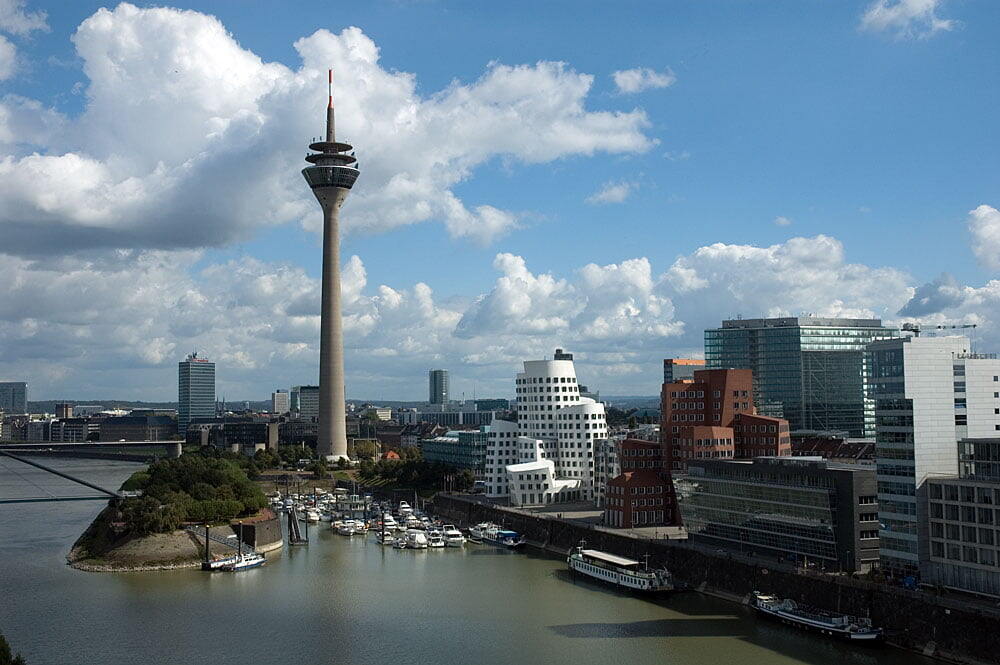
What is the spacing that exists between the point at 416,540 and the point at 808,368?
195 ft

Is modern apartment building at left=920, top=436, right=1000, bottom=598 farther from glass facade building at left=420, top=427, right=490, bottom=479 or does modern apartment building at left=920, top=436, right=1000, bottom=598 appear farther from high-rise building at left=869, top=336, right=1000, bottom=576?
glass facade building at left=420, top=427, right=490, bottom=479

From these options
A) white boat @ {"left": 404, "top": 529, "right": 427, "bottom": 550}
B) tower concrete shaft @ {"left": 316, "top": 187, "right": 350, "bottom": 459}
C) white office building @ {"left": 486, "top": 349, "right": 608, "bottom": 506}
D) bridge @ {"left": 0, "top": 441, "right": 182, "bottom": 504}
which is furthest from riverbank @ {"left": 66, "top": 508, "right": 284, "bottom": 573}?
tower concrete shaft @ {"left": 316, "top": 187, "right": 350, "bottom": 459}

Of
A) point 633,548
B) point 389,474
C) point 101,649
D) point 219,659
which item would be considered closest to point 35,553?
point 101,649

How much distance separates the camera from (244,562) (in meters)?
61.9

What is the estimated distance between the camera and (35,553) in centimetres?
6750

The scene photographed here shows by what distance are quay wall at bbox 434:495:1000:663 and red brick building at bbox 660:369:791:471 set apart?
27.4 ft

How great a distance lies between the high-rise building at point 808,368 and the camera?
112 meters

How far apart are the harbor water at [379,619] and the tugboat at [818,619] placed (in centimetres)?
52

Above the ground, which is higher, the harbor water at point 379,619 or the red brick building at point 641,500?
the red brick building at point 641,500

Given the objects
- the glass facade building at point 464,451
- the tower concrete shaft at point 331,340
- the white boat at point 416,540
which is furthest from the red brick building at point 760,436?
the tower concrete shaft at point 331,340

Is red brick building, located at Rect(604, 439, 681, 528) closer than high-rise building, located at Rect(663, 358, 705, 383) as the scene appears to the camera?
Yes

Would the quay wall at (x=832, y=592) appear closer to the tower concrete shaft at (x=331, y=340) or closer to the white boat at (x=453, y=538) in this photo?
the white boat at (x=453, y=538)

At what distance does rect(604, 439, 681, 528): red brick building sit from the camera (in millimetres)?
65812

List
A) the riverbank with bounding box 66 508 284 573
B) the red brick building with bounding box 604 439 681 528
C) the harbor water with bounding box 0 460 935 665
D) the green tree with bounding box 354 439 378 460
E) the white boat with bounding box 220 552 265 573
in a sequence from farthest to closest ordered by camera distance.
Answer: the green tree with bounding box 354 439 378 460 → the red brick building with bounding box 604 439 681 528 → the riverbank with bounding box 66 508 284 573 → the white boat with bounding box 220 552 265 573 → the harbor water with bounding box 0 460 935 665
